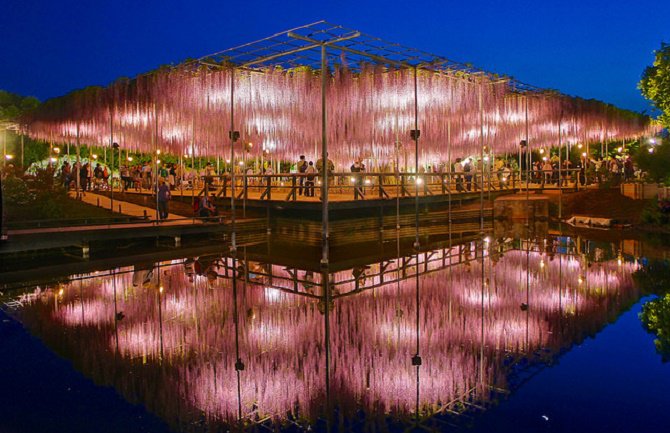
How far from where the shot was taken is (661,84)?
29.3m

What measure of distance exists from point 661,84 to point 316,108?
777 inches

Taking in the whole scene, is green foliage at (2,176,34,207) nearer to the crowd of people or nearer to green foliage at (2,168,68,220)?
green foliage at (2,168,68,220)

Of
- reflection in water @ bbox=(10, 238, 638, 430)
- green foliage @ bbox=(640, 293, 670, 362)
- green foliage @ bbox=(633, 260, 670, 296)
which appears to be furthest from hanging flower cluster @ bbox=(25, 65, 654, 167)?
green foliage @ bbox=(640, 293, 670, 362)

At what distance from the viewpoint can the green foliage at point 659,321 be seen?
5.96 meters

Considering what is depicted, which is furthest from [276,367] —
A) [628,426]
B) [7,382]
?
[628,426]

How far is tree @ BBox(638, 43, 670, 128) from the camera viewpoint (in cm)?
2895

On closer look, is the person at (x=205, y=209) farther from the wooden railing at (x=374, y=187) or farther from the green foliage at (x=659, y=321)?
the green foliage at (x=659, y=321)

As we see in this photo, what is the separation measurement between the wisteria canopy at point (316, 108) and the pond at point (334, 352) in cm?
626

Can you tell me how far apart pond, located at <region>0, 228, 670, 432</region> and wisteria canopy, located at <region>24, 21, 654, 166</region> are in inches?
247

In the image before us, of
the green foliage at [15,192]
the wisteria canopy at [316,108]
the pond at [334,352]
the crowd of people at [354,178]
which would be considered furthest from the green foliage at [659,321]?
the green foliage at [15,192]

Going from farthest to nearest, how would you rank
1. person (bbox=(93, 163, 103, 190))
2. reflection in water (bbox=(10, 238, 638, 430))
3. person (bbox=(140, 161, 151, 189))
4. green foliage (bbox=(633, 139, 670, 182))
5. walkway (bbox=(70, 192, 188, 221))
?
person (bbox=(140, 161, 151, 189)), person (bbox=(93, 163, 103, 190)), green foliage (bbox=(633, 139, 670, 182)), walkway (bbox=(70, 192, 188, 221)), reflection in water (bbox=(10, 238, 638, 430))

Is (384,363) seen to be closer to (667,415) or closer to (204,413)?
(204,413)

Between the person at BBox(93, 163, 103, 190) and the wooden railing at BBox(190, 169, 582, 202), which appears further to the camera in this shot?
the person at BBox(93, 163, 103, 190)

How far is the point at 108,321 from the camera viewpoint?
7094mm
